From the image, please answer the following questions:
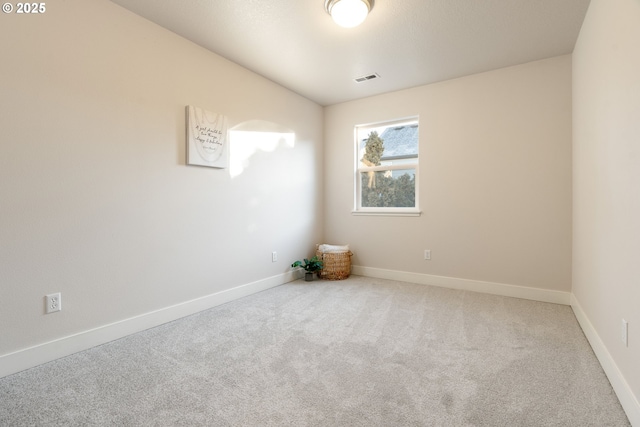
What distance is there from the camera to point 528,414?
1.34 m

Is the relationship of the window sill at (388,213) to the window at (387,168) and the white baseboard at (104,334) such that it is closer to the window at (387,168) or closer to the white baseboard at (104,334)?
the window at (387,168)

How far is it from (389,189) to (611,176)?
241 centimetres

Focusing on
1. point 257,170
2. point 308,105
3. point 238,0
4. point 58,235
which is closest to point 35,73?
point 58,235

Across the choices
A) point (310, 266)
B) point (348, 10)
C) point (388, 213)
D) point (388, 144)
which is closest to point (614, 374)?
point (388, 213)

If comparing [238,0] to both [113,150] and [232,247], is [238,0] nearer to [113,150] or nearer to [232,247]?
[113,150]

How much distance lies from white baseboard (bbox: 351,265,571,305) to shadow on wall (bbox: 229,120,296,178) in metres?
2.01

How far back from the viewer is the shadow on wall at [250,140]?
119 inches

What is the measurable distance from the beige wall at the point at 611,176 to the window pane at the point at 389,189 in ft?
5.47

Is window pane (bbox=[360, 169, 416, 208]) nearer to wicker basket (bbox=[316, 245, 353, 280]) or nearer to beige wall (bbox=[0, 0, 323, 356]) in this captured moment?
wicker basket (bbox=[316, 245, 353, 280])

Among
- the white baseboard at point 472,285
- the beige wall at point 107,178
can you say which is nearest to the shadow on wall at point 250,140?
the beige wall at point 107,178

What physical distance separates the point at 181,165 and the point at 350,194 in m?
2.30

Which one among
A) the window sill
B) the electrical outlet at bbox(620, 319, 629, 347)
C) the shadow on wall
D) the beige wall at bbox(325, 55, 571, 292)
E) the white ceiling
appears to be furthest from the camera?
the window sill

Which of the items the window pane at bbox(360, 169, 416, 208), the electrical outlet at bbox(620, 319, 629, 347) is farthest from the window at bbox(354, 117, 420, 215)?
the electrical outlet at bbox(620, 319, 629, 347)

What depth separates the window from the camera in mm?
3781
